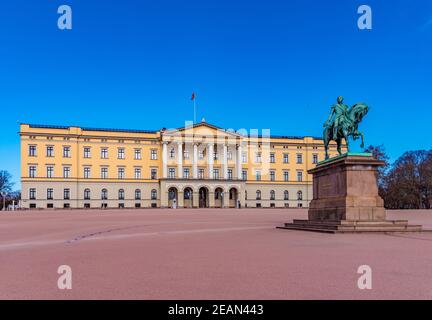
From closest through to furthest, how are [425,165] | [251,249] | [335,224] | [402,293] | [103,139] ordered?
1. [402,293]
2. [251,249]
3. [335,224]
4. [425,165]
5. [103,139]

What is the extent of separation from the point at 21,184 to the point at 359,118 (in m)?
74.1

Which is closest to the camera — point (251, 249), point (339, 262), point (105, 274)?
point (105, 274)

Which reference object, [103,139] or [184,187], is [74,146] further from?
[184,187]

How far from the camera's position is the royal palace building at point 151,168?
269 feet

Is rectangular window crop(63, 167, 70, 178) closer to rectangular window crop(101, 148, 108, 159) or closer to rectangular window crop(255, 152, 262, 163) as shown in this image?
rectangular window crop(101, 148, 108, 159)

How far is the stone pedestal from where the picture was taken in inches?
663

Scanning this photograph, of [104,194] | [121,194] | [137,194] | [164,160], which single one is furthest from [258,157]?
[104,194]

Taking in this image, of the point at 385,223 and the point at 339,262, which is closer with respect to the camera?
the point at 339,262

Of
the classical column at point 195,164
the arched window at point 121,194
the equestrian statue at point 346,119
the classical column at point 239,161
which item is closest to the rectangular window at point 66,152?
the arched window at point 121,194

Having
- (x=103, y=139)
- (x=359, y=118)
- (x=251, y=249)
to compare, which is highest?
(x=103, y=139)

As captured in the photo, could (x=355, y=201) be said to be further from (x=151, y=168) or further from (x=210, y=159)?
(x=151, y=168)

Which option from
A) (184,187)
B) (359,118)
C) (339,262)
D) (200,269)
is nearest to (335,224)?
(359,118)

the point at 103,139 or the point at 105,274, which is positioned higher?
the point at 103,139

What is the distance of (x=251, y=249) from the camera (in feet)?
37.9
